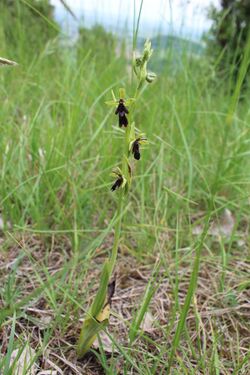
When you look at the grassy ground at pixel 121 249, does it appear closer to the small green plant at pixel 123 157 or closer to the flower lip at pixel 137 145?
the small green plant at pixel 123 157

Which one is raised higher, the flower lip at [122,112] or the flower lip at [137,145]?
the flower lip at [122,112]

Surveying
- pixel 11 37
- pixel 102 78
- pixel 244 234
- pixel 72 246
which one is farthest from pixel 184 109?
pixel 11 37

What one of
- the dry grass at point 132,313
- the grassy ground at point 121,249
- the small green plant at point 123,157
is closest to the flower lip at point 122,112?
the small green plant at point 123,157

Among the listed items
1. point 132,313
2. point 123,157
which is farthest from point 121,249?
point 123,157

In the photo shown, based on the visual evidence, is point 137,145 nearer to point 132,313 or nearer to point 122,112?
point 122,112

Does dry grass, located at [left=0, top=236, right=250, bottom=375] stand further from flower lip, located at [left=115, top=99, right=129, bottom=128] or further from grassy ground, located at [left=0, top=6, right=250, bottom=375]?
flower lip, located at [left=115, top=99, right=129, bottom=128]

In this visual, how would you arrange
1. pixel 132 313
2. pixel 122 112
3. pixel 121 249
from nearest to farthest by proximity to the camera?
pixel 122 112
pixel 132 313
pixel 121 249

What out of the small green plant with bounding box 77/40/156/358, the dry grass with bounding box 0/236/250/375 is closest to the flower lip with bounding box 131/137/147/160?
the small green plant with bounding box 77/40/156/358

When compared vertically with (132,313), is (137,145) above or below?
above
